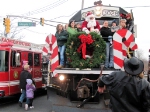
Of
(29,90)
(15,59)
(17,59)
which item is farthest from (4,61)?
(29,90)

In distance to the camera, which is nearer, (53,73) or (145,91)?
(145,91)

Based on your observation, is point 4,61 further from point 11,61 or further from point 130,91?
point 130,91

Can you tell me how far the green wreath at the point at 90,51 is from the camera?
661 cm

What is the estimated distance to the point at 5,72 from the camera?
9781 mm

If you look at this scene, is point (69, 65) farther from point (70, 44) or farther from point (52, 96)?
point (52, 96)

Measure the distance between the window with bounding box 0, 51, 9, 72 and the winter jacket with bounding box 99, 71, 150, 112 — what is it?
7260mm

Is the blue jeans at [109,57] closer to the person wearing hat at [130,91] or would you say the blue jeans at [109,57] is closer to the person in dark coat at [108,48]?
the person in dark coat at [108,48]

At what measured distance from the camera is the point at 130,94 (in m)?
3.17

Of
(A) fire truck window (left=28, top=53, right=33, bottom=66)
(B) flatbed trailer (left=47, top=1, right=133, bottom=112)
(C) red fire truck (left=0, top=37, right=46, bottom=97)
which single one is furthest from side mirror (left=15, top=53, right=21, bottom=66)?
(B) flatbed trailer (left=47, top=1, right=133, bottom=112)

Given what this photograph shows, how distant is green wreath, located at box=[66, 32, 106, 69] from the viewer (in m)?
6.61

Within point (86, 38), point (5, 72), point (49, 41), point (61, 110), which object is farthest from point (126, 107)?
point (5, 72)

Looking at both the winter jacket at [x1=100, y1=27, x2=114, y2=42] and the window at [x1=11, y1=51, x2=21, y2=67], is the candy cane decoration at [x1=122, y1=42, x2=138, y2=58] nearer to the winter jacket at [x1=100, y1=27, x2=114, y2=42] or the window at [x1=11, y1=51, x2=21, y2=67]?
the winter jacket at [x1=100, y1=27, x2=114, y2=42]

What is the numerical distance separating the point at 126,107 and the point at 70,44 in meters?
3.90

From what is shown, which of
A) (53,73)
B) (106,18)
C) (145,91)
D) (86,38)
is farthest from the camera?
(106,18)
